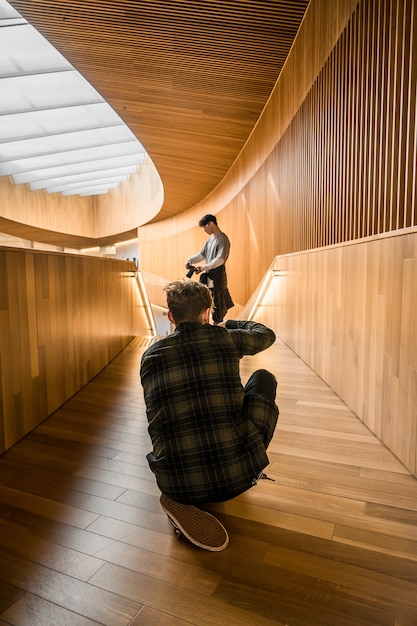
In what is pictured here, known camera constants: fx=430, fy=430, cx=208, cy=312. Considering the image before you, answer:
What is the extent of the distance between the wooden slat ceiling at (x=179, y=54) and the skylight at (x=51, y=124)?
1626 mm

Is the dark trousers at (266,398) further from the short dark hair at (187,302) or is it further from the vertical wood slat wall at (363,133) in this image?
the vertical wood slat wall at (363,133)

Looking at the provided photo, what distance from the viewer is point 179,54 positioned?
4336mm

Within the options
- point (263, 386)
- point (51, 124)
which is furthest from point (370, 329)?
point (51, 124)

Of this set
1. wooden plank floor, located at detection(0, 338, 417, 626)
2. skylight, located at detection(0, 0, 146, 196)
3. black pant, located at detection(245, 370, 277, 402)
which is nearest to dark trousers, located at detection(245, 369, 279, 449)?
black pant, located at detection(245, 370, 277, 402)

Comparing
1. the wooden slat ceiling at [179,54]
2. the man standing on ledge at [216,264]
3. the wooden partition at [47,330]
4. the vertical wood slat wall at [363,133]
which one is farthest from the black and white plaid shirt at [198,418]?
the wooden slat ceiling at [179,54]

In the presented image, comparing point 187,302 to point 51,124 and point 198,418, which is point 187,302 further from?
point 51,124

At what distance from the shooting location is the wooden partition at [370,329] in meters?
1.82

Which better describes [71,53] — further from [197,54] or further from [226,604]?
[226,604]

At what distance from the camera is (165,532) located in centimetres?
143

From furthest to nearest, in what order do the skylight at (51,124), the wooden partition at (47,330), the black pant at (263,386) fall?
the skylight at (51,124) → the wooden partition at (47,330) → the black pant at (263,386)

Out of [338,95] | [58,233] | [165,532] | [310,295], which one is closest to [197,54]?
[338,95]

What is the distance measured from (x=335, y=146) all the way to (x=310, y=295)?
1.17 metres

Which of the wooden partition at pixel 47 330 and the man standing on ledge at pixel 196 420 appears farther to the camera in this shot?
the wooden partition at pixel 47 330

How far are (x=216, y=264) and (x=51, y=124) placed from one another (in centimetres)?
642
